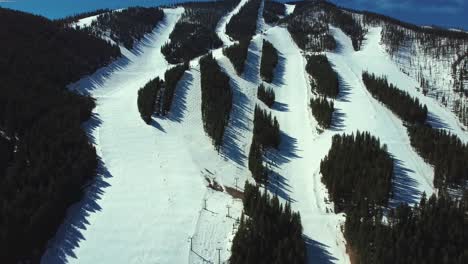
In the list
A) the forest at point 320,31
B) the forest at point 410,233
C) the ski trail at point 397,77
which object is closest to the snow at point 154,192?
the forest at point 410,233

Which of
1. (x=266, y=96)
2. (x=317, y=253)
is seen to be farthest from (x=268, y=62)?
(x=317, y=253)

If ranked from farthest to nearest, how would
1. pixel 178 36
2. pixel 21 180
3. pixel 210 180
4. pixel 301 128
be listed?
pixel 178 36, pixel 301 128, pixel 210 180, pixel 21 180

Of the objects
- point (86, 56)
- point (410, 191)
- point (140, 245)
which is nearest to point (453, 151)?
point (410, 191)

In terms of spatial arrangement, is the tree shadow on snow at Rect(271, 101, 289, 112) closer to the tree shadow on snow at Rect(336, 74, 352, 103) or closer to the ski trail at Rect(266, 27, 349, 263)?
the ski trail at Rect(266, 27, 349, 263)

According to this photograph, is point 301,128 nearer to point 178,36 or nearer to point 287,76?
point 287,76

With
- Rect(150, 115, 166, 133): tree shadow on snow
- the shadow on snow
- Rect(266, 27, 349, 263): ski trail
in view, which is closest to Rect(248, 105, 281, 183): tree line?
Rect(266, 27, 349, 263): ski trail

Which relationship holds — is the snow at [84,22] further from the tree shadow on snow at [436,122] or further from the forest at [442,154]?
the forest at [442,154]
